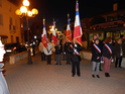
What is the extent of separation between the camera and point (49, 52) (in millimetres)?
12031

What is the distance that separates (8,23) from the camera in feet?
97.6

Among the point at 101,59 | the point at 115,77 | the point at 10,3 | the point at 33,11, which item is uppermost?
the point at 10,3

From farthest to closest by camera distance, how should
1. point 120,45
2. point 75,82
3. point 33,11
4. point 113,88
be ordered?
point 33,11
point 120,45
point 75,82
point 113,88

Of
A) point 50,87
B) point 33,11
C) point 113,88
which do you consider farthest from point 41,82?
point 33,11

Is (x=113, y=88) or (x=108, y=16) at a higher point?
(x=108, y=16)

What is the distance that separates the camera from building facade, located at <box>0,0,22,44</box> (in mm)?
27172

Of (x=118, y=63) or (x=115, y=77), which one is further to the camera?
(x=118, y=63)

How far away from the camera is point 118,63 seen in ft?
34.6

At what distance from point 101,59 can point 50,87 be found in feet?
10.2

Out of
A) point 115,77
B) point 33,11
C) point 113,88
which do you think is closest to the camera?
point 113,88

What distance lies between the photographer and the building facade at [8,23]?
27.2 m

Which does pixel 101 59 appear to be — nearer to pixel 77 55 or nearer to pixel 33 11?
pixel 77 55

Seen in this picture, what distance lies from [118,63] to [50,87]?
6008mm

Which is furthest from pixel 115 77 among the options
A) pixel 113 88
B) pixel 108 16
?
pixel 108 16
